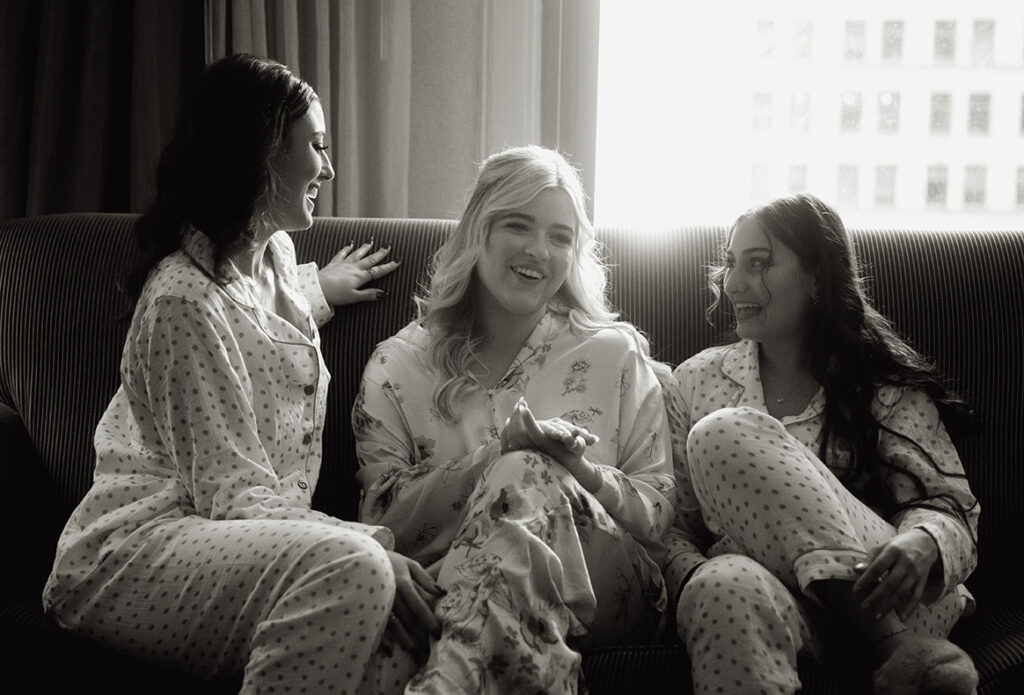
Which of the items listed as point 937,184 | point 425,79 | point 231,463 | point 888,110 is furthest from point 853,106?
point 231,463

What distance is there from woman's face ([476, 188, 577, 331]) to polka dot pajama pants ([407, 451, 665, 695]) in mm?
423

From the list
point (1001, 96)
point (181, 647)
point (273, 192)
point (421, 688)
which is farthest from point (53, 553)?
point (1001, 96)

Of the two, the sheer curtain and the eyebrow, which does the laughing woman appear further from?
the sheer curtain

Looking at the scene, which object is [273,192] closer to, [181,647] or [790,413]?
[181,647]

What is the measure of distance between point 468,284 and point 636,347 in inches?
13.3

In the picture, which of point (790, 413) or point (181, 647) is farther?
point (790, 413)

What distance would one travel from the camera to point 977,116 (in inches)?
112

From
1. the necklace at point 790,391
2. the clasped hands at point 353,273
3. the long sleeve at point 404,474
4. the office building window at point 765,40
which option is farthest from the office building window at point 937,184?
the long sleeve at point 404,474

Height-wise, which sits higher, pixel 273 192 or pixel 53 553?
pixel 273 192

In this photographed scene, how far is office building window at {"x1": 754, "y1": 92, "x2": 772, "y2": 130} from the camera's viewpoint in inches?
112

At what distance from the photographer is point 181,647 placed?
1496mm

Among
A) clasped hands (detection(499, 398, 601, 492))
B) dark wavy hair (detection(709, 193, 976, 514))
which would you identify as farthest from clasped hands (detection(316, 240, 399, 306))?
dark wavy hair (detection(709, 193, 976, 514))

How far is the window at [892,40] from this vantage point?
2.83 m

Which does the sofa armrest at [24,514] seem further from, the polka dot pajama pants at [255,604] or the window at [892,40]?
the window at [892,40]
